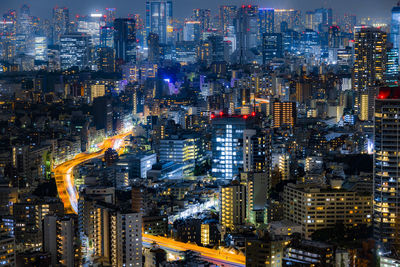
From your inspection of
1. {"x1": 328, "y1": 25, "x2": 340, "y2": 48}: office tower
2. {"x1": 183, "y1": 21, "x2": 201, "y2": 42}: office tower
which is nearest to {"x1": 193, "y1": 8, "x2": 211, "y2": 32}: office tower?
{"x1": 183, "y1": 21, "x2": 201, "y2": 42}: office tower

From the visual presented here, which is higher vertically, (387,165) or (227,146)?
(387,165)

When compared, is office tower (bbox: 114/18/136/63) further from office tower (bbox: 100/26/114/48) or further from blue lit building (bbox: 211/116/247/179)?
blue lit building (bbox: 211/116/247/179)

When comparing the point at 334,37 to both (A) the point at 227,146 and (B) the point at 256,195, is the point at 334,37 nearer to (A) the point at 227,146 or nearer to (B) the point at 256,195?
(A) the point at 227,146

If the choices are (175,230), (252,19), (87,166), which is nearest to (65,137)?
(87,166)

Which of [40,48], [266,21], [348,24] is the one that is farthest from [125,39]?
[348,24]

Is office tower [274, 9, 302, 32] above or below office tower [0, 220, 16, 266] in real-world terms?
above

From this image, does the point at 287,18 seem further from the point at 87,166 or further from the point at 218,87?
the point at 87,166
